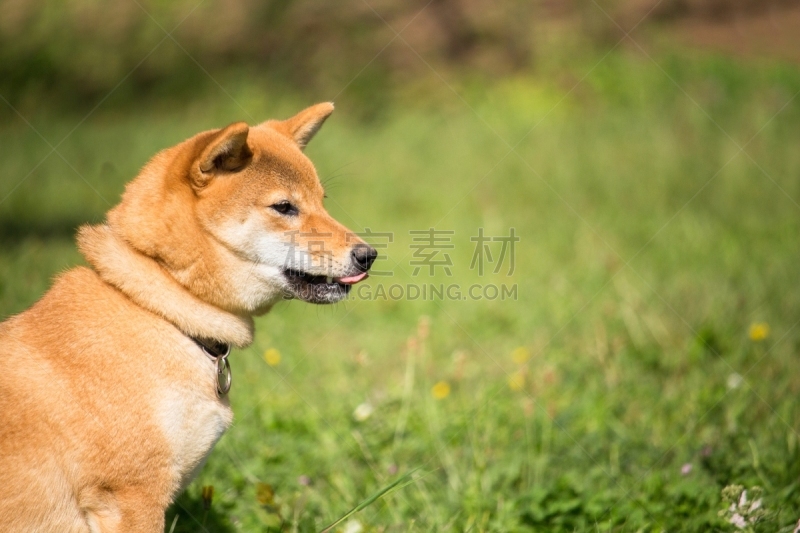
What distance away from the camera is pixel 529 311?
19.2 ft

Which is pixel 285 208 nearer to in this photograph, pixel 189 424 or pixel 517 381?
pixel 189 424

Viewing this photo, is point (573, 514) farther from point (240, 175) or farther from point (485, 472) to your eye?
point (240, 175)

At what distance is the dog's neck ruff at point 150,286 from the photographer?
2715 millimetres

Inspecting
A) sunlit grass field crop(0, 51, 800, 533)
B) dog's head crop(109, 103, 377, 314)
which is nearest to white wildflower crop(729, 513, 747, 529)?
sunlit grass field crop(0, 51, 800, 533)

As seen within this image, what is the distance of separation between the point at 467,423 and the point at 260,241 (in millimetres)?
1740

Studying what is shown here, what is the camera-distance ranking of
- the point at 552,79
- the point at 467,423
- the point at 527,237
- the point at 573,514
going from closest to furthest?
1. the point at 573,514
2. the point at 467,423
3. the point at 527,237
4. the point at 552,79

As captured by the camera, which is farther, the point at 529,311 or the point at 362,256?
the point at 529,311

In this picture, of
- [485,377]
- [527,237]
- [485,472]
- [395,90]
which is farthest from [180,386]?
[395,90]

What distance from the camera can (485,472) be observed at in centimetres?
372

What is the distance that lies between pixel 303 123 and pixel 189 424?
156 cm

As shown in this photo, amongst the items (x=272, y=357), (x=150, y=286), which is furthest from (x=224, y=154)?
(x=272, y=357)

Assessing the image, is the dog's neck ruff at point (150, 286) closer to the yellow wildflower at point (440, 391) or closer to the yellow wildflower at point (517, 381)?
the yellow wildflower at point (440, 391)

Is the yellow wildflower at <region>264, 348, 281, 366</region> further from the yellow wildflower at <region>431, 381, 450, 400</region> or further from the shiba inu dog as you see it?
the shiba inu dog

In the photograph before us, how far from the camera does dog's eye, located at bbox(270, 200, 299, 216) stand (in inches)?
122
